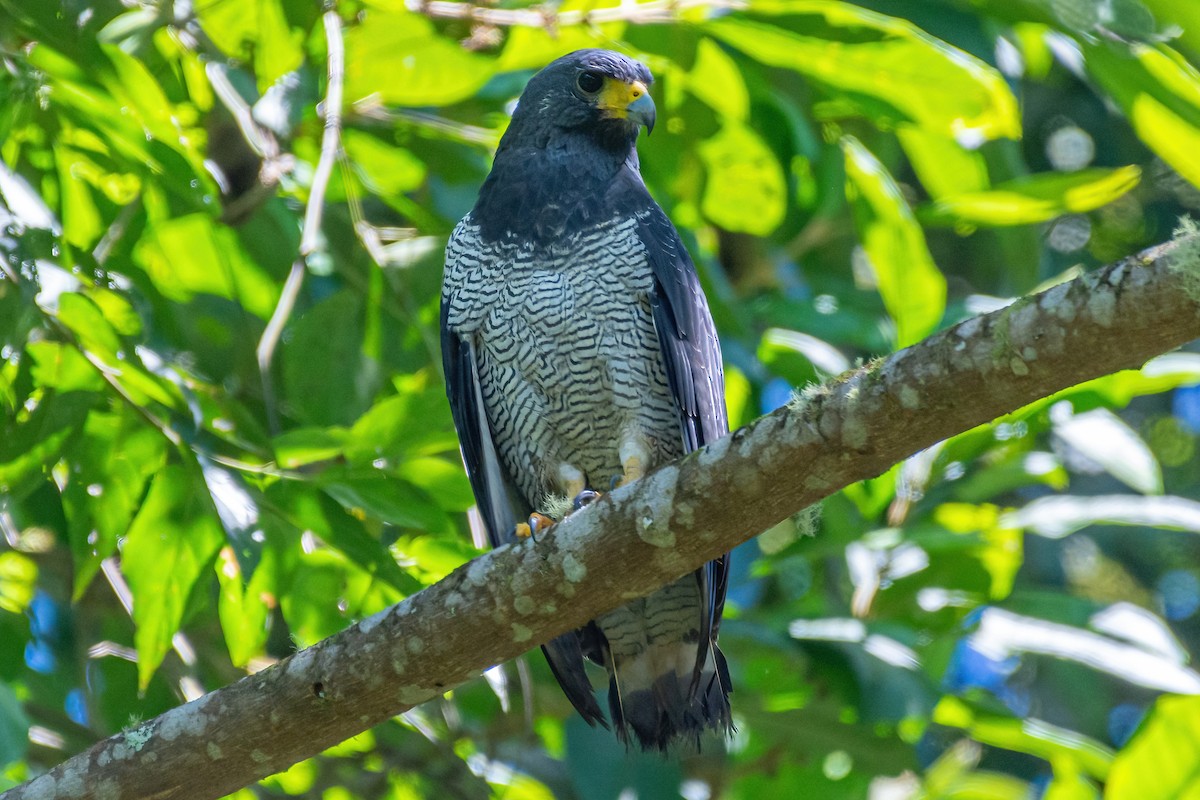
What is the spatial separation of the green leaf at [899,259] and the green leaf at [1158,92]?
1.07 meters

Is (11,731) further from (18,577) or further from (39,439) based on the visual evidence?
(18,577)

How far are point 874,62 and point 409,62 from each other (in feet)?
5.44

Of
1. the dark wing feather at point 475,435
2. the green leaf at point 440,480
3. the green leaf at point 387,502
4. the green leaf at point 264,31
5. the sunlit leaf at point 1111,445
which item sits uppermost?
the green leaf at point 264,31

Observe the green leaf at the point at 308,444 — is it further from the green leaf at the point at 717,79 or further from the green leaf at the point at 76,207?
the green leaf at the point at 717,79

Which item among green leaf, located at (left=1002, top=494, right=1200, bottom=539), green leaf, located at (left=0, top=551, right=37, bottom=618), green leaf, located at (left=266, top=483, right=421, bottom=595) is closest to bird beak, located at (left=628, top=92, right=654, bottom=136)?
green leaf, located at (left=266, top=483, right=421, bottom=595)

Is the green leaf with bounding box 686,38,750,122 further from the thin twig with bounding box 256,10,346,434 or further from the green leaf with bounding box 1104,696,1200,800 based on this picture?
the green leaf with bounding box 1104,696,1200,800

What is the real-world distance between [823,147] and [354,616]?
9.38ft

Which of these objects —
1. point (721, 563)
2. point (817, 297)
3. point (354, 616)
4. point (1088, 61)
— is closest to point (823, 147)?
point (817, 297)

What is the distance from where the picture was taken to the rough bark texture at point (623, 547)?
252 centimetres

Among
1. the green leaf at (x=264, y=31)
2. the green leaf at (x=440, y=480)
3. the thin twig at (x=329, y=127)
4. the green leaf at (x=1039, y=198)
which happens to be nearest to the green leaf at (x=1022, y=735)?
the green leaf at (x=1039, y=198)

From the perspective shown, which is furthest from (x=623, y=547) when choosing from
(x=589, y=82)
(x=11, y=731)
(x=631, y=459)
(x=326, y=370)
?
(x=589, y=82)

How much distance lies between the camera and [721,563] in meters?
4.19

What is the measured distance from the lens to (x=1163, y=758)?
4371 millimetres

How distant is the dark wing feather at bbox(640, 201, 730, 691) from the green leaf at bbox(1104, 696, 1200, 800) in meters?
1.50
